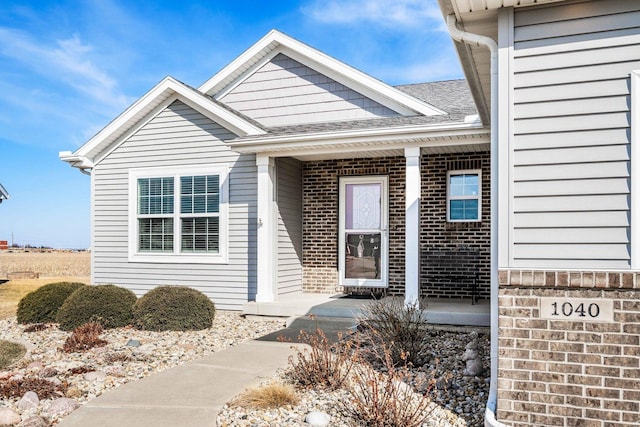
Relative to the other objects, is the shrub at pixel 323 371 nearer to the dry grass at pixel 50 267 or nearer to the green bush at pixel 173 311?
the green bush at pixel 173 311

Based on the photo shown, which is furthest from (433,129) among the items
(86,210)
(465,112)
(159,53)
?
(159,53)

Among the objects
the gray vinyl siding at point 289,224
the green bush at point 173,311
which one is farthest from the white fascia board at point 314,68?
the green bush at point 173,311

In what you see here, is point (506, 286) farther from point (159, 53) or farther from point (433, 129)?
point (159, 53)

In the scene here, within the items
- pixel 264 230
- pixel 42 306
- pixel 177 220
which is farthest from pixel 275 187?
pixel 42 306

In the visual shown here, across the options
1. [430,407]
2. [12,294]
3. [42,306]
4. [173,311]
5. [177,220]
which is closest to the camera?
[430,407]

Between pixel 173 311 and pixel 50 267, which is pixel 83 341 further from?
pixel 50 267

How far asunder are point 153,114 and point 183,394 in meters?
7.02

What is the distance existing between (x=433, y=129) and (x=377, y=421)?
16.7 ft

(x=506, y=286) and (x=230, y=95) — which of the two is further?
(x=230, y=95)

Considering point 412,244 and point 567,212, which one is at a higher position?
point 567,212

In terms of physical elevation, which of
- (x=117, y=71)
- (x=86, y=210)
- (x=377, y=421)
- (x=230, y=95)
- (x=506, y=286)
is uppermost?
(x=117, y=71)

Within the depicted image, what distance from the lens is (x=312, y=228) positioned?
1028 centimetres

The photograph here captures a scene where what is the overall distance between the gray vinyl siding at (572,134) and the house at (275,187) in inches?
189

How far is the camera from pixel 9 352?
662 cm
